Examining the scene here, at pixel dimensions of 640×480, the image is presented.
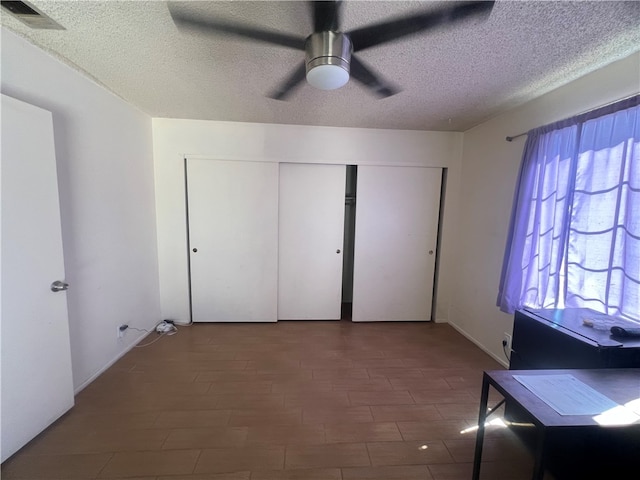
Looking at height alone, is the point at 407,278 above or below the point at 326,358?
above

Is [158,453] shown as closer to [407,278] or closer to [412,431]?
[412,431]

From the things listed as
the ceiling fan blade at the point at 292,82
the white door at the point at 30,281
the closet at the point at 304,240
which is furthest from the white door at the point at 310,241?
the white door at the point at 30,281

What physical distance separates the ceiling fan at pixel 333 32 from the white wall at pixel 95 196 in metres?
1.26

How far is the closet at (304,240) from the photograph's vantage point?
2936 mm

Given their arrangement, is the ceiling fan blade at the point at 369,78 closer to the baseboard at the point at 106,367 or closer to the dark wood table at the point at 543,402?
the dark wood table at the point at 543,402

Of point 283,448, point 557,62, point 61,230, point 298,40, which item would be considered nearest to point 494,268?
point 557,62

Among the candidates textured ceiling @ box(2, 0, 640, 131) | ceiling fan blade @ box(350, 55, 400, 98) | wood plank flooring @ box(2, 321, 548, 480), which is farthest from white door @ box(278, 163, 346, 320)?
ceiling fan blade @ box(350, 55, 400, 98)

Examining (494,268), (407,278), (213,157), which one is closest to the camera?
(494,268)

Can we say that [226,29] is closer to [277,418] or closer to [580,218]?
[277,418]

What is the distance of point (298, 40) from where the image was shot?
125 cm

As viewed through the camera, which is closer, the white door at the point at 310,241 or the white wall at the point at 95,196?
the white wall at the point at 95,196

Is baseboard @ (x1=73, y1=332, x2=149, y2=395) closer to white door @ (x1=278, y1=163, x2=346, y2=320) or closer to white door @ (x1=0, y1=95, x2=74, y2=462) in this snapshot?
white door @ (x1=0, y1=95, x2=74, y2=462)

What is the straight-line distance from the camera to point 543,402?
95 cm

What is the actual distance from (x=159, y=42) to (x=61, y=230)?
4.39ft
